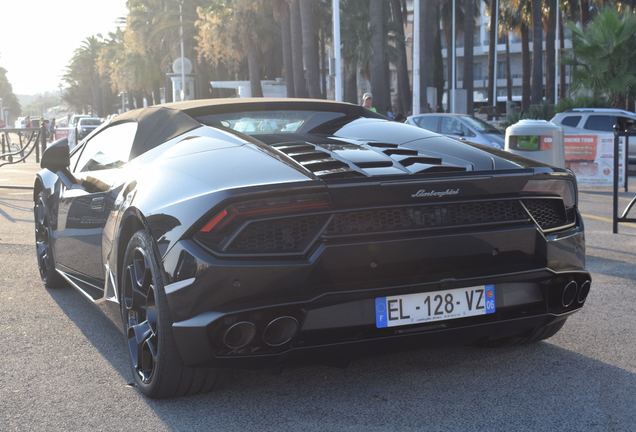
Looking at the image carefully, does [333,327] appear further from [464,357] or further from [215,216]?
[464,357]

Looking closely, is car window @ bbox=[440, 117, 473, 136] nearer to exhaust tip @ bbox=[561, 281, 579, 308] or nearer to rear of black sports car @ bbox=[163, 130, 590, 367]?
exhaust tip @ bbox=[561, 281, 579, 308]

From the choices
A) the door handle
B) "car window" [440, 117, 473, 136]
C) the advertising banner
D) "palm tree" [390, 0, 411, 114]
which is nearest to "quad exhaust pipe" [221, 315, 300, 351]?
the door handle

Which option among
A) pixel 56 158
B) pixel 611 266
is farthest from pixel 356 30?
pixel 56 158

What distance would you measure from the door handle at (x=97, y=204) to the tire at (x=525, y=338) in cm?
214

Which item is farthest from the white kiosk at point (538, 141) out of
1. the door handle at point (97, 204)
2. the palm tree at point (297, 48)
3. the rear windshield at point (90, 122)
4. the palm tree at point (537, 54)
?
the rear windshield at point (90, 122)

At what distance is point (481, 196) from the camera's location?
3.77 m

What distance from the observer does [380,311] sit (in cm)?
359

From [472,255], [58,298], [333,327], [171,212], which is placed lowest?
[58,298]

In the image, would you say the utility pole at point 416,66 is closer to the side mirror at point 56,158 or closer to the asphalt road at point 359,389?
the side mirror at point 56,158

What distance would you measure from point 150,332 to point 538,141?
793cm

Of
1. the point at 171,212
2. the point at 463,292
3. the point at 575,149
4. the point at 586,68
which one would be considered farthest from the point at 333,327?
the point at 586,68

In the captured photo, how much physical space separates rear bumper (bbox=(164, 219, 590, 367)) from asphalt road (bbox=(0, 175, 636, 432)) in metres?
0.29

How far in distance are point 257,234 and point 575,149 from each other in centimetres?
1351

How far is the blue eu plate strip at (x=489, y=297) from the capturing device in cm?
378
